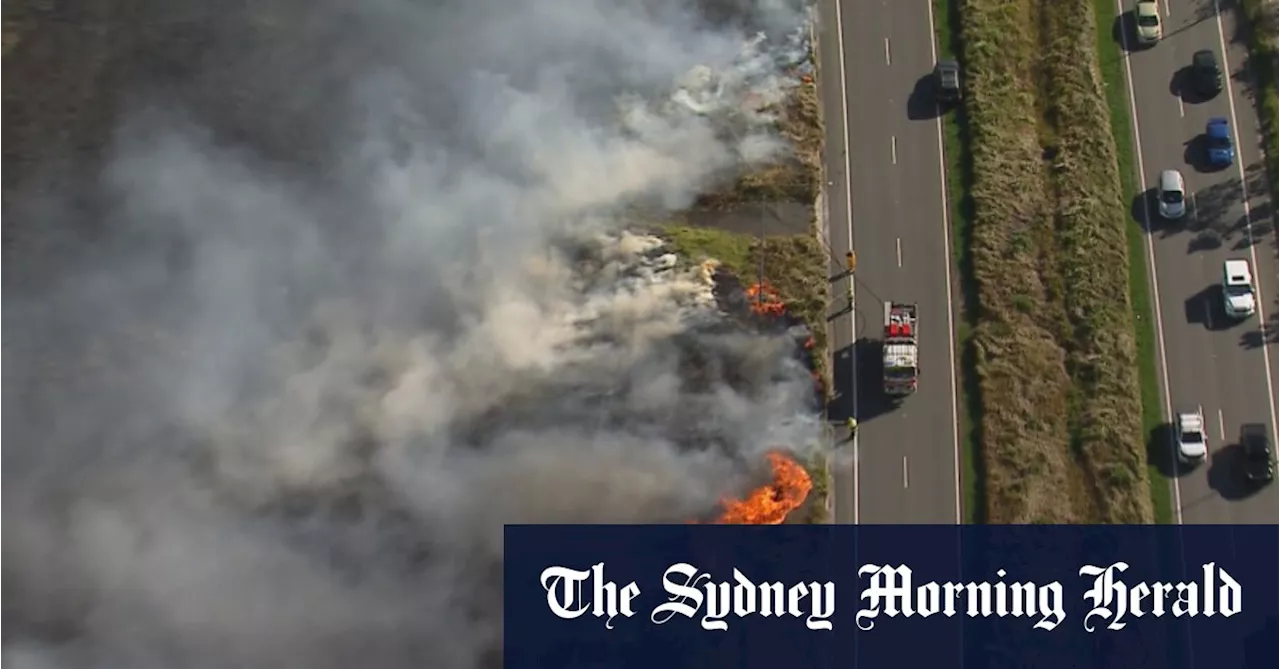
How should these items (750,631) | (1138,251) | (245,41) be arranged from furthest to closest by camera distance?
(245,41), (1138,251), (750,631)

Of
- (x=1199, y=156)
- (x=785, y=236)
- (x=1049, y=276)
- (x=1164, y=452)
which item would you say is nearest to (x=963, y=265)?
(x=1049, y=276)

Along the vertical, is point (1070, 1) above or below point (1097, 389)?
above

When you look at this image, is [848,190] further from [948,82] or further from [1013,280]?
[1013,280]

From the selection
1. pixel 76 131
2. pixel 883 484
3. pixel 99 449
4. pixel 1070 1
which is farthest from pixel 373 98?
pixel 1070 1

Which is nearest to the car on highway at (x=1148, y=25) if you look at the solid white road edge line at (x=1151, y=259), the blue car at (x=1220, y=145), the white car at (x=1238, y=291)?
the solid white road edge line at (x=1151, y=259)

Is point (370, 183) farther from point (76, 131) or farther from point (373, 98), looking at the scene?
point (76, 131)

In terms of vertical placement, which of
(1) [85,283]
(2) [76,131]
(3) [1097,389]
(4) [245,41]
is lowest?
(3) [1097,389]
